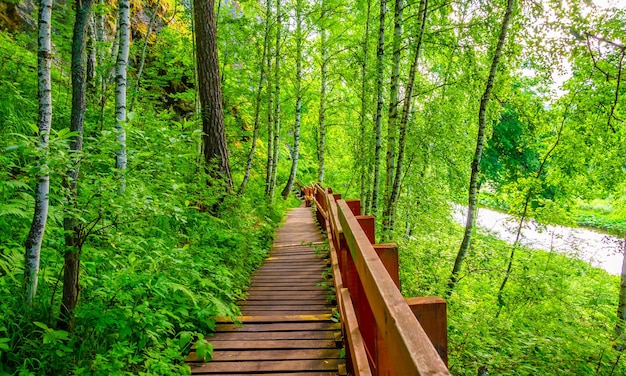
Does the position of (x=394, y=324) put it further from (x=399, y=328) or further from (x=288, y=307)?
(x=288, y=307)

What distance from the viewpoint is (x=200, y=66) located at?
775 cm

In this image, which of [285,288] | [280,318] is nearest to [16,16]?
[285,288]

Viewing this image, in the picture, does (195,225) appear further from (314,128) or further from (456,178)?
(314,128)

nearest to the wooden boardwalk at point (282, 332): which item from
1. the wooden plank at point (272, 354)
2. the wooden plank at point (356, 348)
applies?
the wooden plank at point (272, 354)

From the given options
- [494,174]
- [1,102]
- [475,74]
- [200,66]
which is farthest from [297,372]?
[494,174]

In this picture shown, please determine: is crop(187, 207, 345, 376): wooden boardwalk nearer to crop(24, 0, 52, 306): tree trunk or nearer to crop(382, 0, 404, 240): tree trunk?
crop(24, 0, 52, 306): tree trunk

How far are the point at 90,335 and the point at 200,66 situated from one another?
6481 millimetres

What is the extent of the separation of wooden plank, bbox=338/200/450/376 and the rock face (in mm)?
9202

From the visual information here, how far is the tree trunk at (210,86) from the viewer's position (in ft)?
25.1

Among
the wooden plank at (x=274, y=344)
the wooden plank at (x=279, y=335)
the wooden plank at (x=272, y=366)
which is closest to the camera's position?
the wooden plank at (x=272, y=366)

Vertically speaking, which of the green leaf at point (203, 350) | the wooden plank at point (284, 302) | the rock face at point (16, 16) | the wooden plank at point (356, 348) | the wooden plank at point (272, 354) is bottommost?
the wooden plank at point (284, 302)

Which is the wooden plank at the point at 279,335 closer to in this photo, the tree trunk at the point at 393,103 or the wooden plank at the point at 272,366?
the wooden plank at the point at 272,366

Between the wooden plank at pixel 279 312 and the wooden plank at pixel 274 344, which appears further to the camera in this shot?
the wooden plank at pixel 279 312

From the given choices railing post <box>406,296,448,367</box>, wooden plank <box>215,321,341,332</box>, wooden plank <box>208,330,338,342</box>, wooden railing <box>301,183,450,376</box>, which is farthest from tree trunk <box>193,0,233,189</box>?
railing post <box>406,296,448,367</box>
